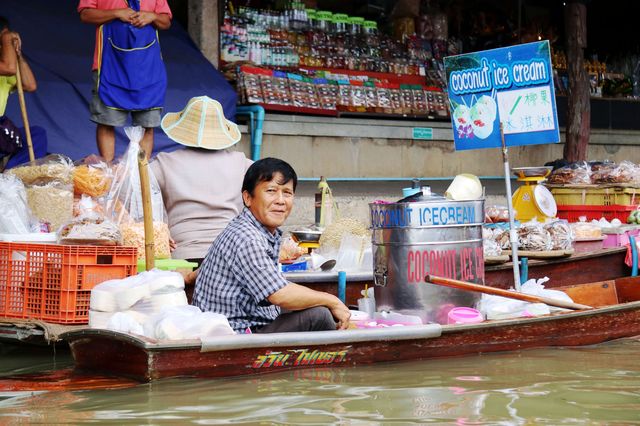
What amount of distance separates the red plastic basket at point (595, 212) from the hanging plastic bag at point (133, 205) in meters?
4.74

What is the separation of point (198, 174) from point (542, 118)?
7.90 feet

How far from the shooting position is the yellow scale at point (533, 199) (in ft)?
29.4

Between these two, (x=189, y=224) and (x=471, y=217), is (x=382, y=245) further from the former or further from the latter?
(x=189, y=224)

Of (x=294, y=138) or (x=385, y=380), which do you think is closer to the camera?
(x=385, y=380)

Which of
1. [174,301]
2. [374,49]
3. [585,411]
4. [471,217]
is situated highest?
[374,49]

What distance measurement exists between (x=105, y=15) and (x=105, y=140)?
104 cm

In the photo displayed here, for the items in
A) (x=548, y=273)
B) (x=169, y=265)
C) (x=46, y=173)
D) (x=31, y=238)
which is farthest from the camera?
(x=548, y=273)

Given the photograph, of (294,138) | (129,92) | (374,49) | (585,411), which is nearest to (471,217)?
(585,411)

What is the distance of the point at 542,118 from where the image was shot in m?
7.04

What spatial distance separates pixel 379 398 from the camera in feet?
16.0

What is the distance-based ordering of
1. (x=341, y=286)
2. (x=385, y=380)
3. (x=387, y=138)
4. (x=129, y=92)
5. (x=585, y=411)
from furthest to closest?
(x=387, y=138) < (x=129, y=92) < (x=341, y=286) < (x=385, y=380) < (x=585, y=411)

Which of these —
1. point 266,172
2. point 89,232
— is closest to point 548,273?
point 266,172

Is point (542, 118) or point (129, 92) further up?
Result: point (129, 92)

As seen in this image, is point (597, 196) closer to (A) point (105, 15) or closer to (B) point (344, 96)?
(B) point (344, 96)
